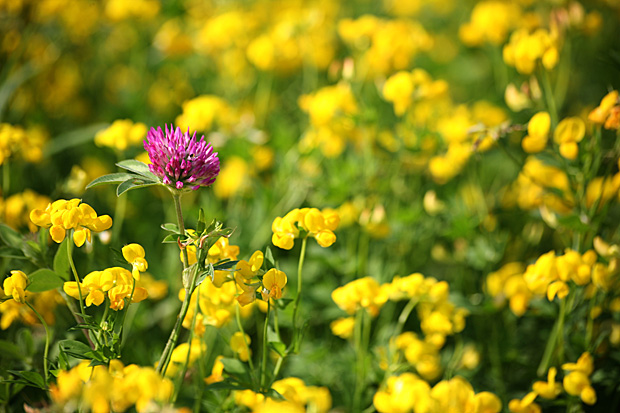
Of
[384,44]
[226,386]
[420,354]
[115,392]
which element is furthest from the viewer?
[384,44]

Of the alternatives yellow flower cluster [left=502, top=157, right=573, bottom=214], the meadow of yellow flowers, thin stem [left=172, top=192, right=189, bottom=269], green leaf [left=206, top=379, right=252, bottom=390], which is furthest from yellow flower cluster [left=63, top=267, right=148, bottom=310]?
yellow flower cluster [left=502, top=157, right=573, bottom=214]

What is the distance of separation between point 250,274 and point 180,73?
2.26m

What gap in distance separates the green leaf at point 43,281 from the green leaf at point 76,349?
143 mm

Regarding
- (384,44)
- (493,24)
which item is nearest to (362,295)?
(384,44)

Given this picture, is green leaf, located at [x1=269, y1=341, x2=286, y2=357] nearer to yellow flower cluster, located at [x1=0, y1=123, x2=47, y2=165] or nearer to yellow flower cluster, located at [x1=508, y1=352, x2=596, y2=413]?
yellow flower cluster, located at [x1=508, y1=352, x2=596, y2=413]

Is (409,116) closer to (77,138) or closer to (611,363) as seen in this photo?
(611,363)

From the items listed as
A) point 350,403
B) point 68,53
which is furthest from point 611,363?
point 68,53

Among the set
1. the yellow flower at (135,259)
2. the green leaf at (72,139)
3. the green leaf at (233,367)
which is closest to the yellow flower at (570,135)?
the green leaf at (233,367)

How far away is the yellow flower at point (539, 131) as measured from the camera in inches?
56.1

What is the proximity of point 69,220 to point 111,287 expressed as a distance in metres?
0.15

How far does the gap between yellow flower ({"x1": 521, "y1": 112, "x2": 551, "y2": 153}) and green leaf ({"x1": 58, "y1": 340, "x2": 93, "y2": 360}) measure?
120 centimetres

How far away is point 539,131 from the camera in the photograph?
1430 mm

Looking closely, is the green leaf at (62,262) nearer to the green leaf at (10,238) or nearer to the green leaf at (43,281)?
the green leaf at (43,281)

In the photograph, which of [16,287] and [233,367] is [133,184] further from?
[233,367]
